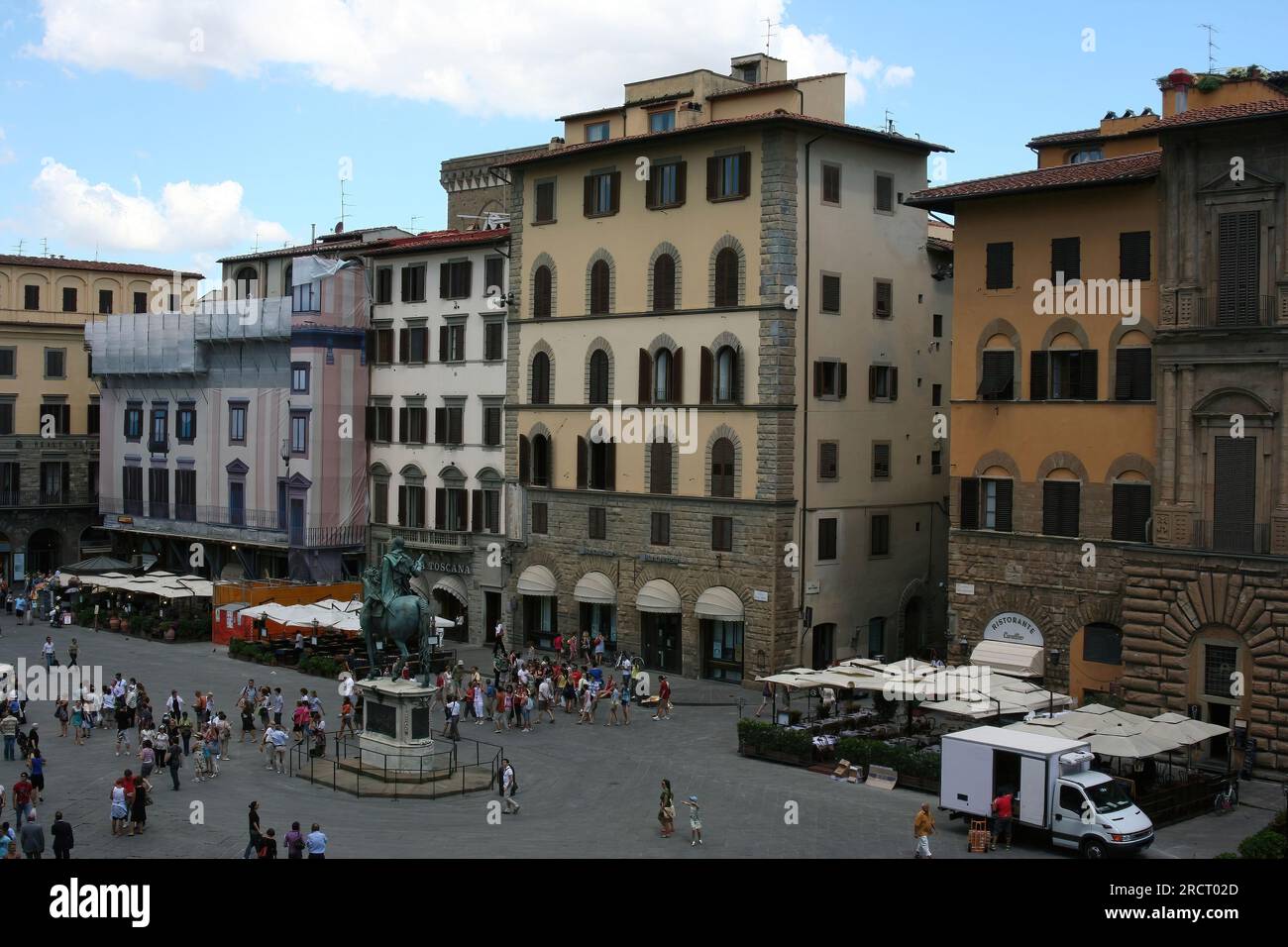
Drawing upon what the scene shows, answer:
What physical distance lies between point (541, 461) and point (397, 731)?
22939mm

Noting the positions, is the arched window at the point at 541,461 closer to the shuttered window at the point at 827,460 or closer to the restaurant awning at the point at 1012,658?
the shuttered window at the point at 827,460

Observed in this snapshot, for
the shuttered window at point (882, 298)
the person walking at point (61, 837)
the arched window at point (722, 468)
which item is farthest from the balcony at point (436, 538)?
the person walking at point (61, 837)

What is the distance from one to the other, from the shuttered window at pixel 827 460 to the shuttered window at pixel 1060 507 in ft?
32.3

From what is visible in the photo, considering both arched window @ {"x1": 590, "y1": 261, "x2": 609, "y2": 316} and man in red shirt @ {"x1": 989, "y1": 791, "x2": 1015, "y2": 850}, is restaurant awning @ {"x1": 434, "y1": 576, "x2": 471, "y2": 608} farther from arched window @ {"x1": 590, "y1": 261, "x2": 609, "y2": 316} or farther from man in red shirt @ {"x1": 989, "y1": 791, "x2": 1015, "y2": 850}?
man in red shirt @ {"x1": 989, "y1": 791, "x2": 1015, "y2": 850}

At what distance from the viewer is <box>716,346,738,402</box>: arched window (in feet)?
179

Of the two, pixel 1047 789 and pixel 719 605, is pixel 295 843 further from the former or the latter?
pixel 719 605

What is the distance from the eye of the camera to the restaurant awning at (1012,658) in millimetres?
46500

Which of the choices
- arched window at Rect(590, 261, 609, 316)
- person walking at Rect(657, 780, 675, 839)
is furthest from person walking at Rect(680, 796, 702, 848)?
arched window at Rect(590, 261, 609, 316)

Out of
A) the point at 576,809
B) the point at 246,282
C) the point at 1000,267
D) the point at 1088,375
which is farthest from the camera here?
the point at 246,282

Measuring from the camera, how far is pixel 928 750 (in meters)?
39.8

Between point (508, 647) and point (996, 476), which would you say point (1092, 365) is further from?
point (508, 647)

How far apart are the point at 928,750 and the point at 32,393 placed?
64.8 m

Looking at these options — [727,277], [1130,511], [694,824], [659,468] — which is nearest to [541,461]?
[659,468]

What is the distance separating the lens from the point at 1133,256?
4488 cm
